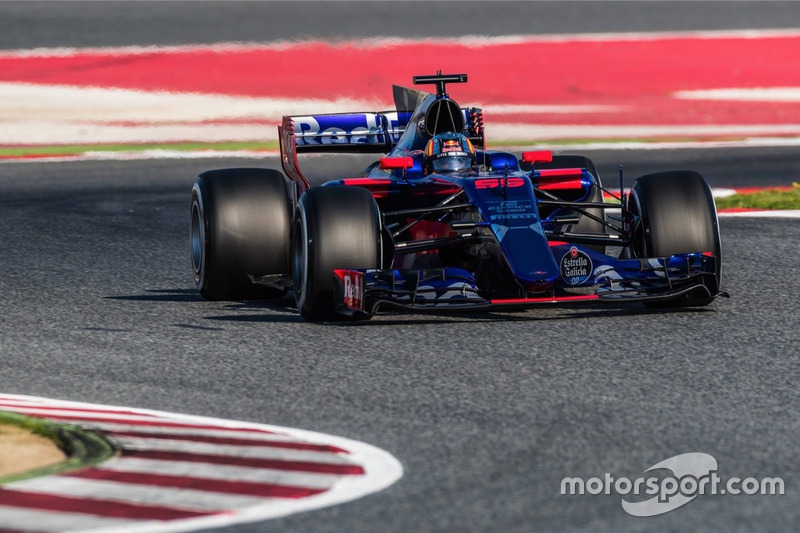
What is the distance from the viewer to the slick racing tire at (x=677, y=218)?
8.34 metres

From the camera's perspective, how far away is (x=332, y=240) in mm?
7980

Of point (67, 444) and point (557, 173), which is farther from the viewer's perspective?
point (557, 173)

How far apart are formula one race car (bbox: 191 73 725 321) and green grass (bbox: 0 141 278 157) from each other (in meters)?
9.94

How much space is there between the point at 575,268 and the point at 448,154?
1.69 meters

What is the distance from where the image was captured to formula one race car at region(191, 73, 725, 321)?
25.7 feet

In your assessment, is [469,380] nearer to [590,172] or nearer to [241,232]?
[241,232]

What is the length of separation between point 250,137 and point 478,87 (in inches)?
134

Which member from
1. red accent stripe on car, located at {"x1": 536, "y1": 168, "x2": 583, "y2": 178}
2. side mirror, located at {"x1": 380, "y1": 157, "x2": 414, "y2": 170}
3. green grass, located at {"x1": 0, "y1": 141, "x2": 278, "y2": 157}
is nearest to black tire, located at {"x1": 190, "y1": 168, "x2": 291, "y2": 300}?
side mirror, located at {"x1": 380, "y1": 157, "x2": 414, "y2": 170}

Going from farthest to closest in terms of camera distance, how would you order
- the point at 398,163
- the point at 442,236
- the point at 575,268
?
the point at 398,163 → the point at 442,236 → the point at 575,268

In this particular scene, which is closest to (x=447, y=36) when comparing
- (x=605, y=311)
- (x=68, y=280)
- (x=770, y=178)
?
(x=770, y=178)

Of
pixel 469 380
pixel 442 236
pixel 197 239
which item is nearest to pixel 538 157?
pixel 442 236

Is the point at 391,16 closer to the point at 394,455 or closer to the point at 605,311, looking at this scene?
the point at 605,311

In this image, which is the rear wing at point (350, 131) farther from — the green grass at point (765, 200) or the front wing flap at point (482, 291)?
the green grass at point (765, 200)

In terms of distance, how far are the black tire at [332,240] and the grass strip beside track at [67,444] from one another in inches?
94.9
